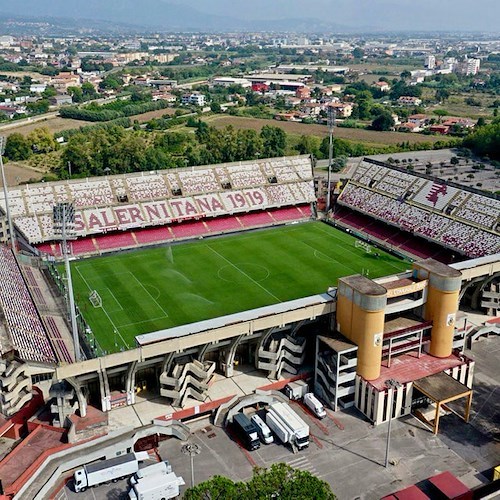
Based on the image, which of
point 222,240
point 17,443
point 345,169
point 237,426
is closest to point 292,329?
point 237,426

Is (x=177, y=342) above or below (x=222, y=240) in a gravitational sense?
above

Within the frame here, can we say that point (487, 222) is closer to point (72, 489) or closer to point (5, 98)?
point (72, 489)

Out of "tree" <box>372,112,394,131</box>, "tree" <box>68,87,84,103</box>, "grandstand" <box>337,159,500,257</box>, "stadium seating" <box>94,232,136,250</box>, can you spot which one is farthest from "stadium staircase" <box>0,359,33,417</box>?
"tree" <box>68,87,84,103</box>

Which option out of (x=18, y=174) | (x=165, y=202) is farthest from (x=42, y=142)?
(x=165, y=202)

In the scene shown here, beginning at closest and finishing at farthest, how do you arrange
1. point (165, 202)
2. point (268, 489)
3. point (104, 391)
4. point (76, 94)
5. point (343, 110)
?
1. point (268, 489)
2. point (104, 391)
3. point (165, 202)
4. point (343, 110)
5. point (76, 94)

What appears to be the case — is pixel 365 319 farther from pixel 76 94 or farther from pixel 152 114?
pixel 76 94

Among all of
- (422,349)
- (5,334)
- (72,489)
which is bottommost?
(72,489)

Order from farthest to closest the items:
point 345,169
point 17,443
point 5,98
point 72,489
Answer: point 5,98, point 345,169, point 17,443, point 72,489
